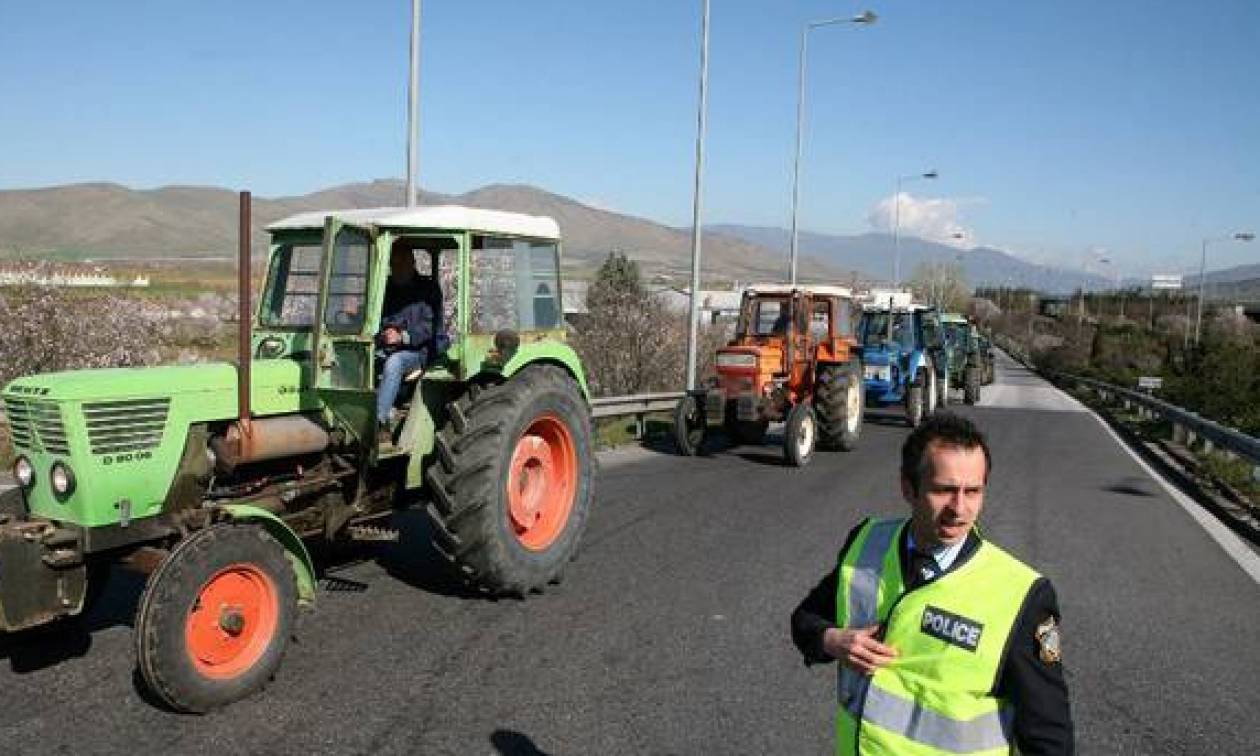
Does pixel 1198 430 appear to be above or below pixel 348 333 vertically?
below

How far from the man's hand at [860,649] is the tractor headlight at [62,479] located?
3.81m

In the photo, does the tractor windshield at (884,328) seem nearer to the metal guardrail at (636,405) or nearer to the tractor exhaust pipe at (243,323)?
the metal guardrail at (636,405)

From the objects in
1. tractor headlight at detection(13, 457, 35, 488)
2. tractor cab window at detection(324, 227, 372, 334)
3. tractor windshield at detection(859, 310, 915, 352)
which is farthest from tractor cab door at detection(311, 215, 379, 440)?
tractor windshield at detection(859, 310, 915, 352)

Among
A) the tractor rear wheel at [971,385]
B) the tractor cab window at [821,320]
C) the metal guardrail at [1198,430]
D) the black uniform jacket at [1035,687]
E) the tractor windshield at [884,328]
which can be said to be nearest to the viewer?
the black uniform jacket at [1035,687]

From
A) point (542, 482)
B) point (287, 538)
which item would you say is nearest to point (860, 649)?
point (287, 538)

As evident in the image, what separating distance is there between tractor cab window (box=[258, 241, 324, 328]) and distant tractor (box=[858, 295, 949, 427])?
1312 centimetres

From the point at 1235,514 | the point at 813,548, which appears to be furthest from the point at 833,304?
the point at 813,548

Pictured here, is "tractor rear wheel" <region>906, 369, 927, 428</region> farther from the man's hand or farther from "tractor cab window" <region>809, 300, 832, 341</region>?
the man's hand

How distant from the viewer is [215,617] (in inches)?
183

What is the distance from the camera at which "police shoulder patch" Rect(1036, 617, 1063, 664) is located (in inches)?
85.6

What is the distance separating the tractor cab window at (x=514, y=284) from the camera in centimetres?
655

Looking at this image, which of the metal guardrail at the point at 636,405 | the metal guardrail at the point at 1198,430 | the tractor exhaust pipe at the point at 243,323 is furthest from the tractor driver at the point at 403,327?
the metal guardrail at the point at 1198,430

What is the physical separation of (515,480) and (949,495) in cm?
451

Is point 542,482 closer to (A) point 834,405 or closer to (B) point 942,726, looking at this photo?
(B) point 942,726
